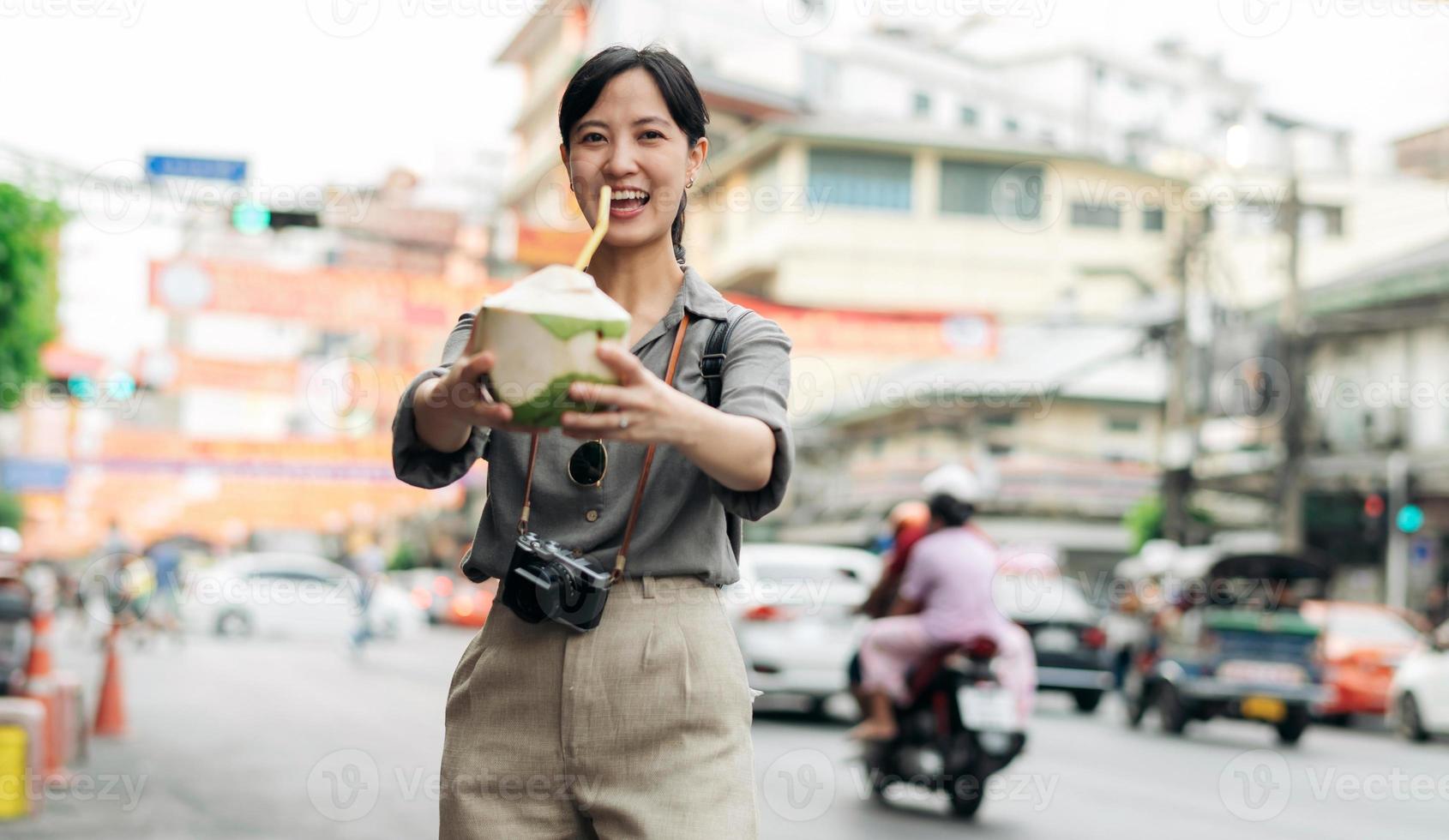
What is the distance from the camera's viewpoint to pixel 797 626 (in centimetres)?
1449

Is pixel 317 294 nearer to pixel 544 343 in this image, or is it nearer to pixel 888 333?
pixel 888 333

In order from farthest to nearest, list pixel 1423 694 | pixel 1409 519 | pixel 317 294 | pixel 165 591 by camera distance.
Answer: pixel 165 591, pixel 1409 519, pixel 317 294, pixel 1423 694

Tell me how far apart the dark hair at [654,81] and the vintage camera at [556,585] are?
1.85 feet

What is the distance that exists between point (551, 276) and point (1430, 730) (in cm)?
1513

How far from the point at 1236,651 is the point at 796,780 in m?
5.78

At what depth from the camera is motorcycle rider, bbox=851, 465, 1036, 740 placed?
8930 mm

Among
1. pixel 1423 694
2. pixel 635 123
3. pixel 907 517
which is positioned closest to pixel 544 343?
pixel 635 123

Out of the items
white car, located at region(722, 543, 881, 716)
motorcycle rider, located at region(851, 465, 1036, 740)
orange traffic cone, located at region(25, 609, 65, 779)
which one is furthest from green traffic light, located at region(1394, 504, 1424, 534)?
orange traffic cone, located at region(25, 609, 65, 779)

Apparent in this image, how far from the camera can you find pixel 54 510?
84312 mm

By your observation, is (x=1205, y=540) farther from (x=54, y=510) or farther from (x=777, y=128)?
(x=54, y=510)

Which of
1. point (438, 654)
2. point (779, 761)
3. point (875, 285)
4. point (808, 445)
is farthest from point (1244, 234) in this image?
point (779, 761)

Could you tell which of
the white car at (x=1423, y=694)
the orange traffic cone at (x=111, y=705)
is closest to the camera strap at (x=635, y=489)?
the orange traffic cone at (x=111, y=705)

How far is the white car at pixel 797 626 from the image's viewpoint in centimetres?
1436

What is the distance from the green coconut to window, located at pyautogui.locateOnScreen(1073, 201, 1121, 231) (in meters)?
47.6
